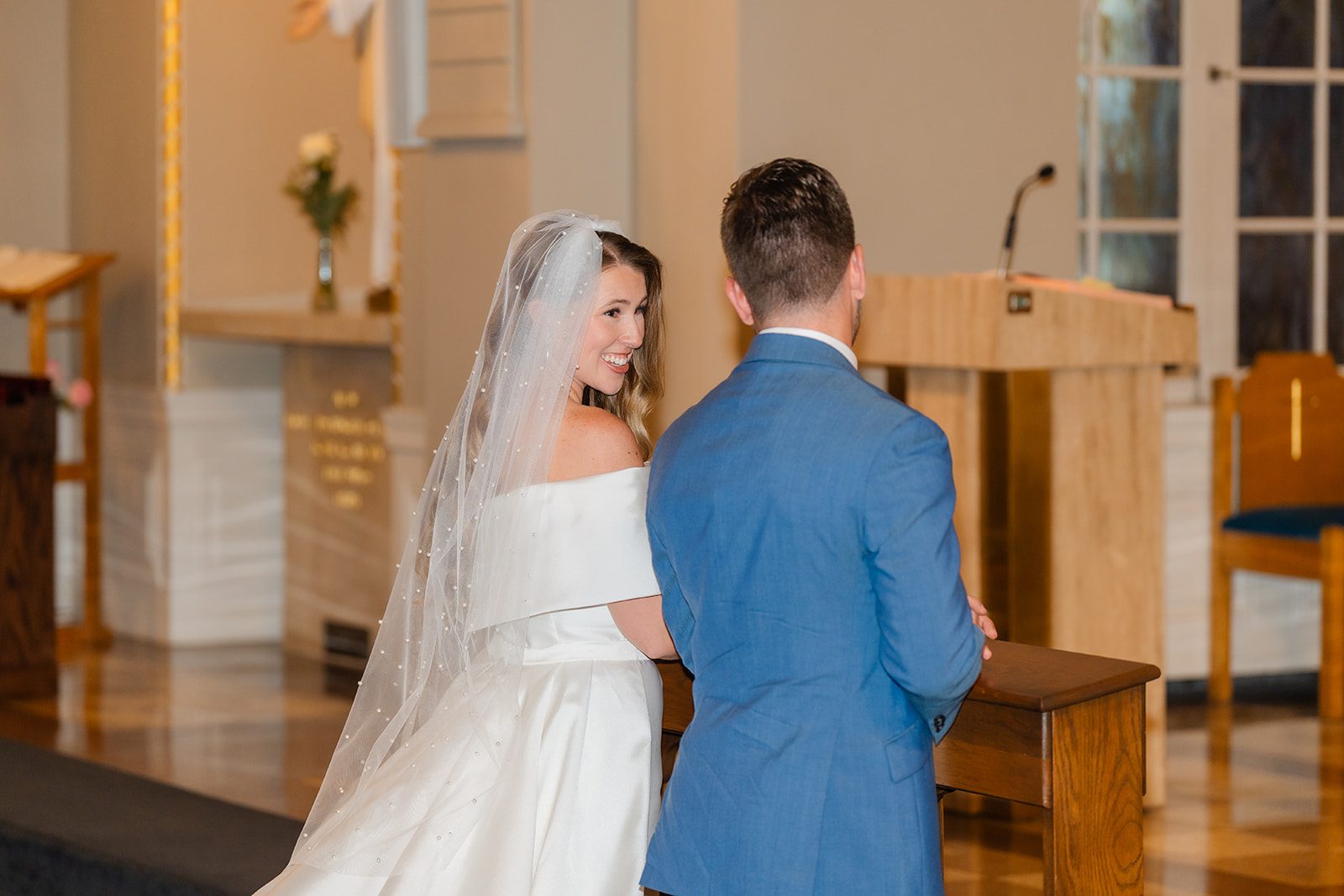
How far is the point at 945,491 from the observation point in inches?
71.7

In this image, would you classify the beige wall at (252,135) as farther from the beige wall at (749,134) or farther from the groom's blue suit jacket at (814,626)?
the groom's blue suit jacket at (814,626)

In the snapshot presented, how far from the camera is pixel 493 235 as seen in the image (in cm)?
540

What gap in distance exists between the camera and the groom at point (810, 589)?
1.82 meters

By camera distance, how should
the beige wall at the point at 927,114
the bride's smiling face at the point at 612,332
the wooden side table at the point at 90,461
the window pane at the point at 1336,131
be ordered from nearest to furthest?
1. the bride's smiling face at the point at 612,332
2. the beige wall at the point at 927,114
3. the window pane at the point at 1336,131
4. the wooden side table at the point at 90,461

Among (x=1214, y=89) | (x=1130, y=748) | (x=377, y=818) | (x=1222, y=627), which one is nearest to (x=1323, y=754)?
(x=1222, y=627)

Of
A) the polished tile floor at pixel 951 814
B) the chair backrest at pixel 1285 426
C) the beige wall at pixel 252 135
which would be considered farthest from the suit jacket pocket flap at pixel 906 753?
the beige wall at pixel 252 135

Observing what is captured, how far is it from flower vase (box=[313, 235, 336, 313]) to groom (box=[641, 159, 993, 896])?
5157 millimetres

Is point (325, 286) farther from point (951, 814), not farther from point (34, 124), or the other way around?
point (951, 814)

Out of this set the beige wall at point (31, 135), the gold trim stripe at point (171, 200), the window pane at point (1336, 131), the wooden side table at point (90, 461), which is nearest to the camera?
the window pane at point (1336, 131)

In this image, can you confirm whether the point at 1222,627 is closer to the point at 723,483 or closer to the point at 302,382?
the point at 302,382

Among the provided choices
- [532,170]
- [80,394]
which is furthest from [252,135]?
[532,170]

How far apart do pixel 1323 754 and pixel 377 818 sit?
3.58 meters

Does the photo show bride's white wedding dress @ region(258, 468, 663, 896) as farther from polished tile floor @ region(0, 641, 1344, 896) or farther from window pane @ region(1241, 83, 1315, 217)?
window pane @ region(1241, 83, 1315, 217)

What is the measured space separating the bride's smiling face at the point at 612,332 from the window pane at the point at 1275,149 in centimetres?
429
